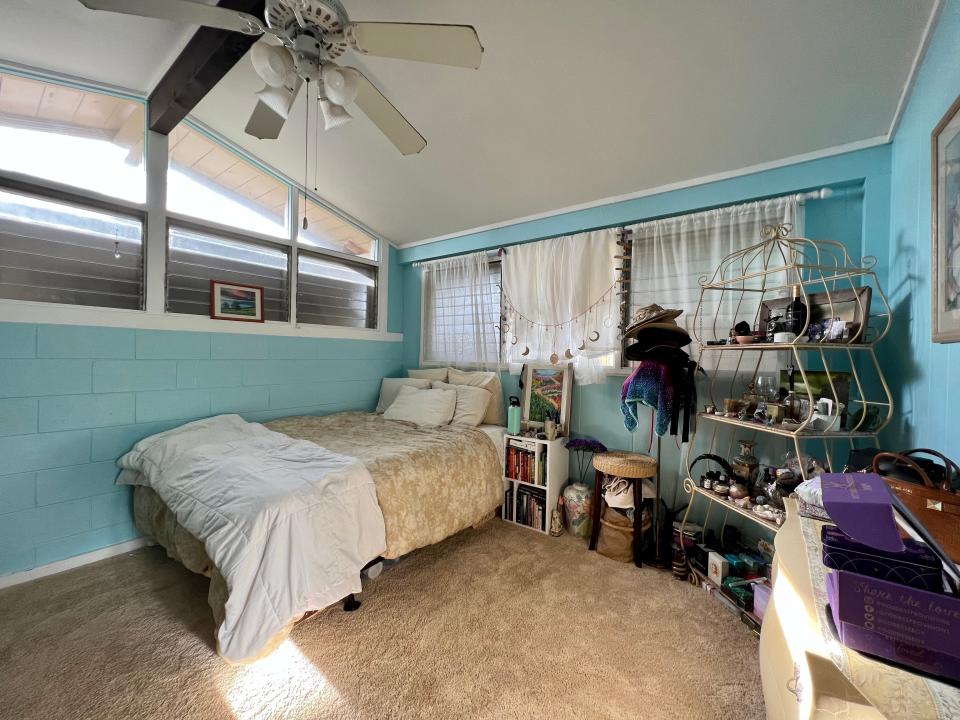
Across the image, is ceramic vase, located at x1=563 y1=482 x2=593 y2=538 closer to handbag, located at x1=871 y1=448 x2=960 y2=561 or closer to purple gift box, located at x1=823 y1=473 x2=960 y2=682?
handbag, located at x1=871 y1=448 x2=960 y2=561

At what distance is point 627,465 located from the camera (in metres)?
2.19

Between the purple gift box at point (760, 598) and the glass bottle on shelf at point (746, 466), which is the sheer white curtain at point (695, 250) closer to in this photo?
the glass bottle on shelf at point (746, 466)

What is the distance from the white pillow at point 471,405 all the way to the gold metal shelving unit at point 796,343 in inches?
57.2

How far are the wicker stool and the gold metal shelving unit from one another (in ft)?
0.75

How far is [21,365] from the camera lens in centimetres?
202

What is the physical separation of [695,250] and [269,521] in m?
2.74

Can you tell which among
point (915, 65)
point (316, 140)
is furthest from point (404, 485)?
point (915, 65)

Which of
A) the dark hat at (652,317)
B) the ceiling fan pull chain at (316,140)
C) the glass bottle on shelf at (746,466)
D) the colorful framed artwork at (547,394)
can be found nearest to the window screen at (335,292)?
the ceiling fan pull chain at (316,140)

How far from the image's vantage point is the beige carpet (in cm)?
131

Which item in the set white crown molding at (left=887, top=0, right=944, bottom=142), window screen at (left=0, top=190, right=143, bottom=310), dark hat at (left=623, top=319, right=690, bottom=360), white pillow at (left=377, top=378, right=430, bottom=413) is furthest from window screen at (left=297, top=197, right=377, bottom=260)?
white crown molding at (left=887, top=0, right=944, bottom=142)

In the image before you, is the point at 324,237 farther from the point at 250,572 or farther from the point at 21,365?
the point at 250,572

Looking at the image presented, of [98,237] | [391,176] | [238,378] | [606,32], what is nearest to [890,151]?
[606,32]

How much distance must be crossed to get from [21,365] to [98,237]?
0.85 meters

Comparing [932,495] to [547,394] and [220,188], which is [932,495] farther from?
[220,188]
